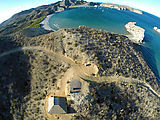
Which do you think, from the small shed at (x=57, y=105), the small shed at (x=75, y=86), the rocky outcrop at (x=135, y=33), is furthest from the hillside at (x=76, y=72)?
the rocky outcrop at (x=135, y=33)

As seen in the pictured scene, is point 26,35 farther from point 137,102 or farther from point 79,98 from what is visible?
point 137,102

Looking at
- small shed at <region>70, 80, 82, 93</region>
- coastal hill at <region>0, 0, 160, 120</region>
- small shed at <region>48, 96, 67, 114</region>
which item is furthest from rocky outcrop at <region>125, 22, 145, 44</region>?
small shed at <region>48, 96, 67, 114</region>

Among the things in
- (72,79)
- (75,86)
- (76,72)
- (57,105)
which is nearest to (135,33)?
(76,72)

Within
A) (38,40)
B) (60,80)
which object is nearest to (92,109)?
(60,80)

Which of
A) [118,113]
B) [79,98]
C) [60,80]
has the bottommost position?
[118,113]

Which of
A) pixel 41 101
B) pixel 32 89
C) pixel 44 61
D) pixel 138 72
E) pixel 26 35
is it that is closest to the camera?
pixel 41 101

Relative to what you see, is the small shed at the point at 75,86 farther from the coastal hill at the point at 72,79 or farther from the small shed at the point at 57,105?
the small shed at the point at 57,105
